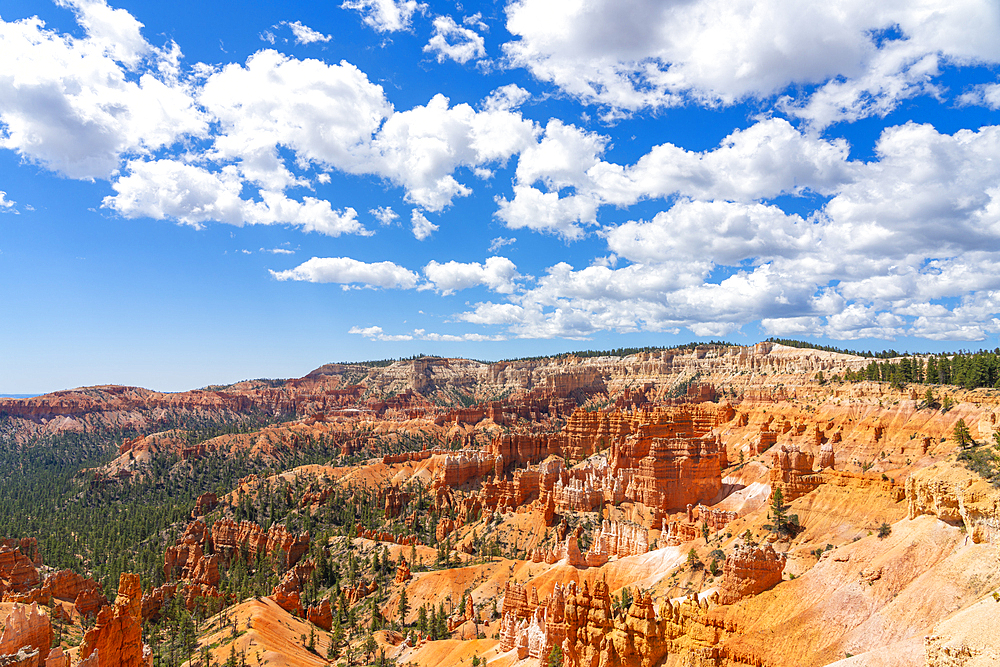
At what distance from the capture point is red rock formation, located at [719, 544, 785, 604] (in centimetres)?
3578

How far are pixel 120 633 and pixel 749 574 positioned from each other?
41899 millimetres

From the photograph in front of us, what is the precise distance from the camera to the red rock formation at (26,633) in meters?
31.3

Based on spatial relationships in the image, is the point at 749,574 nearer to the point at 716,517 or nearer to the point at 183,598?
the point at 716,517

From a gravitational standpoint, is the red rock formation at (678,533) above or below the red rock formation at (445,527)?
above

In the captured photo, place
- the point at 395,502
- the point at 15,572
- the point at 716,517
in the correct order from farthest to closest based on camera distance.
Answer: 1. the point at 395,502
2. the point at 15,572
3. the point at 716,517

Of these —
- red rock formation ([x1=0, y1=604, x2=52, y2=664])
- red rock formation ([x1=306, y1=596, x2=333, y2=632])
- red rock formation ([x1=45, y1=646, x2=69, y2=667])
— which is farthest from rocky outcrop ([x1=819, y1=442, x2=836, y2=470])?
red rock formation ([x1=0, y1=604, x2=52, y2=664])

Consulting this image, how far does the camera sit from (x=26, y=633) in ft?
106

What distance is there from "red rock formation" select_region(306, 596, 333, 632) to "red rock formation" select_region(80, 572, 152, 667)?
34111 millimetres

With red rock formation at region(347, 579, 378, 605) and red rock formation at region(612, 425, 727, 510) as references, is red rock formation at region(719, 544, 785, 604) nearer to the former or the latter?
red rock formation at region(612, 425, 727, 510)

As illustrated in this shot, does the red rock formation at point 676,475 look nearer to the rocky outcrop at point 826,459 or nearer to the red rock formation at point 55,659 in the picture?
the rocky outcrop at point 826,459

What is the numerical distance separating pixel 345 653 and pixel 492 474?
61331 mm

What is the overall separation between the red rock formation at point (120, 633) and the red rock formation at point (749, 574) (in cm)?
3957

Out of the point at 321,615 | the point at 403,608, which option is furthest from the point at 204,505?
the point at 403,608

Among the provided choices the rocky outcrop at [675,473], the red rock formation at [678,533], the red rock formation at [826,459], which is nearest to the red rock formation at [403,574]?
the rocky outcrop at [675,473]
